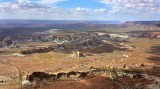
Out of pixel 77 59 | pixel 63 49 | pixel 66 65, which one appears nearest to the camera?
pixel 66 65

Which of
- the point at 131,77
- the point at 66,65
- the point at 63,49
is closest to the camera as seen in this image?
the point at 131,77

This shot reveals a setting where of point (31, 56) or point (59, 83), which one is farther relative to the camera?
point (31, 56)

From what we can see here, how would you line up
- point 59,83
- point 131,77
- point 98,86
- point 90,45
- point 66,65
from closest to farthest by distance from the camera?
point 98,86 < point 59,83 < point 131,77 < point 66,65 < point 90,45

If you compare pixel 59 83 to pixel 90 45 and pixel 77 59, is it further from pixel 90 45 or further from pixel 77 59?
pixel 90 45

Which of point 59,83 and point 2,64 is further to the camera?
point 2,64

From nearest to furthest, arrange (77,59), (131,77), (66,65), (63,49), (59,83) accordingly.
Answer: (59,83)
(131,77)
(66,65)
(77,59)
(63,49)

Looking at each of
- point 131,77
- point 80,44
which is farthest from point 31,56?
point 131,77

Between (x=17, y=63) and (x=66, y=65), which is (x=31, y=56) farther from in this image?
(x=66, y=65)

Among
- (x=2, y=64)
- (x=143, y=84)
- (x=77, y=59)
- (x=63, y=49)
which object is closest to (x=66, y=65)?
(x=77, y=59)
